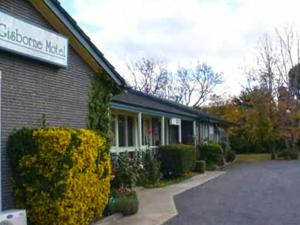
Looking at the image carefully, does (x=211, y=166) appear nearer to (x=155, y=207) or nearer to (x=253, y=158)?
(x=253, y=158)

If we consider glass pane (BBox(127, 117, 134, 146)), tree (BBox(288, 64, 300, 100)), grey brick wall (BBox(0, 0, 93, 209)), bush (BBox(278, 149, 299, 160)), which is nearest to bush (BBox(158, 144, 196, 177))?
glass pane (BBox(127, 117, 134, 146))

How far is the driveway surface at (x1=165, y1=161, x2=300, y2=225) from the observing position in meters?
12.4

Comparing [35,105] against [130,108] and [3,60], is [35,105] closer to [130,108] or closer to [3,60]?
[3,60]

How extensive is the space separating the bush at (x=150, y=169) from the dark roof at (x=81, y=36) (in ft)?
20.8

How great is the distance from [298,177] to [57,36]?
15.3 metres

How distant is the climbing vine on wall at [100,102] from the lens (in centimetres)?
1466

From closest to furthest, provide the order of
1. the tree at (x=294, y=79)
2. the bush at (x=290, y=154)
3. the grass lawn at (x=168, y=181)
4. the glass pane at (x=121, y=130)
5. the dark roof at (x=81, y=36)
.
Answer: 1. the dark roof at (x=81, y=36)
2. the grass lawn at (x=168, y=181)
3. the glass pane at (x=121, y=130)
4. the bush at (x=290, y=154)
5. the tree at (x=294, y=79)

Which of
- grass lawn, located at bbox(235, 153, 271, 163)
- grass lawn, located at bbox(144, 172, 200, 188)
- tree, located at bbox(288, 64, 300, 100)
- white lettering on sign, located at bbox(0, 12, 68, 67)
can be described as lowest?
grass lawn, located at bbox(144, 172, 200, 188)

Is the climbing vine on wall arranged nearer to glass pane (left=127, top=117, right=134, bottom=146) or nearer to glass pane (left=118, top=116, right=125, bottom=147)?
glass pane (left=118, top=116, right=125, bottom=147)

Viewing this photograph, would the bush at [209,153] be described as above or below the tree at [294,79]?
below

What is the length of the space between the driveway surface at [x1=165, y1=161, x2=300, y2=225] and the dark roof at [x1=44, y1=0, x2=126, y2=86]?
3.93 m

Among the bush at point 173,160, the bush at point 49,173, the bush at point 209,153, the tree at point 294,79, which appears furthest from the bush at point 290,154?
the bush at point 49,173

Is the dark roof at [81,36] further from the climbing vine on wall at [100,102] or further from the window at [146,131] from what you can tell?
the window at [146,131]

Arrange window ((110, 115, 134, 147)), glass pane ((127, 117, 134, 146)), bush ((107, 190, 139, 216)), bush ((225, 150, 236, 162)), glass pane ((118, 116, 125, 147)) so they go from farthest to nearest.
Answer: bush ((225, 150, 236, 162))
glass pane ((127, 117, 134, 146))
glass pane ((118, 116, 125, 147))
window ((110, 115, 134, 147))
bush ((107, 190, 139, 216))
